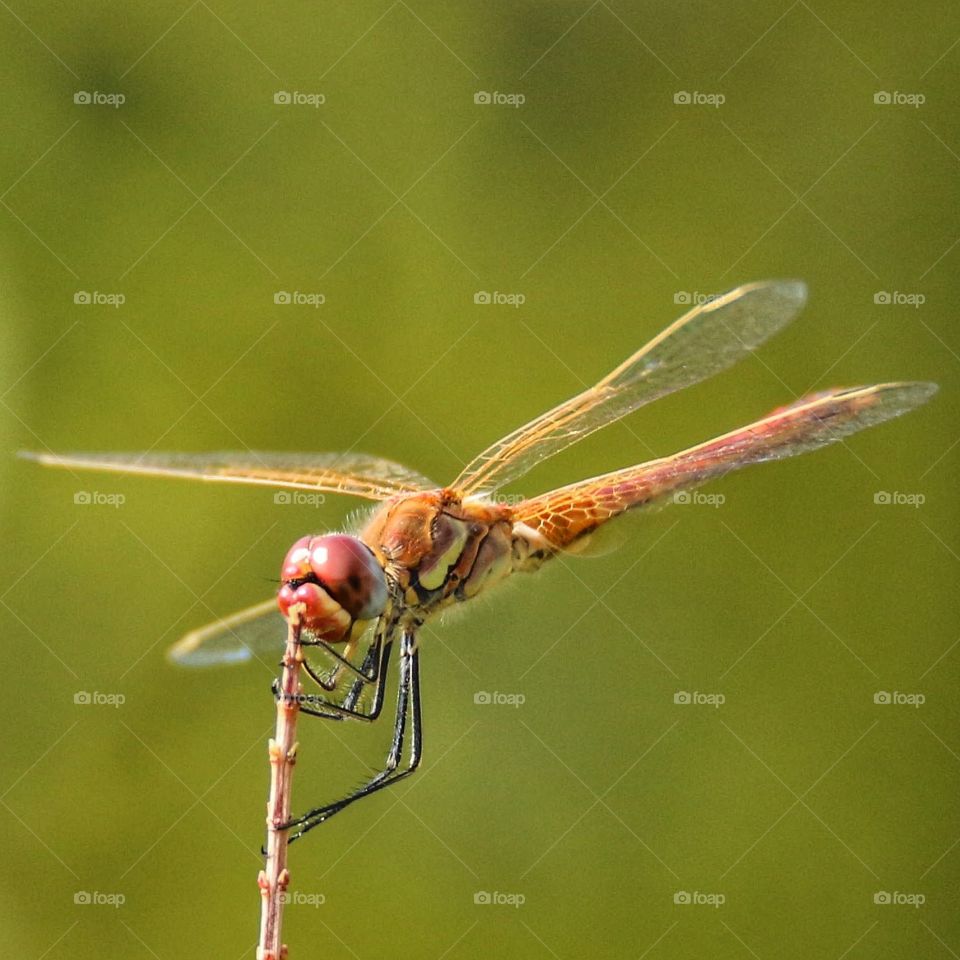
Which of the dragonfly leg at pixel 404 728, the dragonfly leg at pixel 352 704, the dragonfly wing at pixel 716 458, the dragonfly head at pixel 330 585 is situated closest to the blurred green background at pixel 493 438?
the dragonfly wing at pixel 716 458

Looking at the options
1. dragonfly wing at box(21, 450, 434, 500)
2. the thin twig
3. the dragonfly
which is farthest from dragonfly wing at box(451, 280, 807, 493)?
the thin twig

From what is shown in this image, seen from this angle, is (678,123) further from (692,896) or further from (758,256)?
(692,896)

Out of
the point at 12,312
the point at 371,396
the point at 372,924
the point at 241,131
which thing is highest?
the point at 241,131

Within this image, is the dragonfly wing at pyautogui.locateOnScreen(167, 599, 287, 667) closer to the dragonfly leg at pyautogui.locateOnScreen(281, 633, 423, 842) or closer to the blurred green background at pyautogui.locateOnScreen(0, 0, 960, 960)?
the dragonfly leg at pyautogui.locateOnScreen(281, 633, 423, 842)

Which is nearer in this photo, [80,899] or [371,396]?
[80,899]

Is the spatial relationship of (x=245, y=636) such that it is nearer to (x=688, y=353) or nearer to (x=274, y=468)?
(x=274, y=468)

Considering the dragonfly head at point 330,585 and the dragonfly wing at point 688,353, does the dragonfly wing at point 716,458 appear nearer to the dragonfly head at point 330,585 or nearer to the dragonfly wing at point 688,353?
the dragonfly wing at point 688,353

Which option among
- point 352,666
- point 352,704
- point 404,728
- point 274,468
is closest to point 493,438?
point 404,728

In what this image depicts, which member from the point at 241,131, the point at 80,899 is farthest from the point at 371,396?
the point at 80,899
